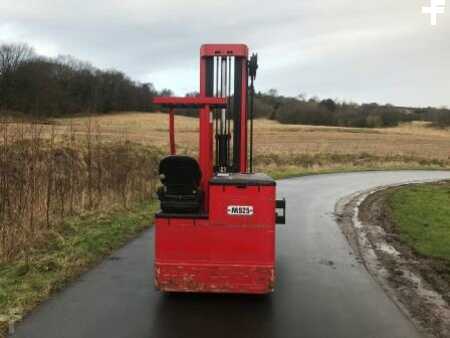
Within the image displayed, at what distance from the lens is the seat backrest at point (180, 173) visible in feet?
16.5

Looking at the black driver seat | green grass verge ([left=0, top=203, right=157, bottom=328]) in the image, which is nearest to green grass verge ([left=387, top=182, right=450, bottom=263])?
the black driver seat

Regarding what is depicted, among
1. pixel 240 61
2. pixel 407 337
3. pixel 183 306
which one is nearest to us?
pixel 407 337

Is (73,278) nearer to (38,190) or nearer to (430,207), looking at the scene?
(38,190)

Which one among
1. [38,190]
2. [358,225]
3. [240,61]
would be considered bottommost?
[358,225]

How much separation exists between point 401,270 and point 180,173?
364 cm

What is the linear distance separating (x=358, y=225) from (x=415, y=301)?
4958mm

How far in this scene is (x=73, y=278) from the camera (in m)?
6.01

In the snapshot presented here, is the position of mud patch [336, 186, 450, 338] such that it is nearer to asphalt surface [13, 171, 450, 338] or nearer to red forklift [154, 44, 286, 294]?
asphalt surface [13, 171, 450, 338]

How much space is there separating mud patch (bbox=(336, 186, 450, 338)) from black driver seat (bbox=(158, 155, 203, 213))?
259 cm

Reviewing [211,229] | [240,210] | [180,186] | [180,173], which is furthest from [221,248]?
[180,173]

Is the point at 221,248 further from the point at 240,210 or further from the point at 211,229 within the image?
the point at 240,210

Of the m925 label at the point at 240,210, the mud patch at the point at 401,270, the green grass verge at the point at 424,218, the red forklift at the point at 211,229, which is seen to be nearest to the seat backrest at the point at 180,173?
the red forklift at the point at 211,229

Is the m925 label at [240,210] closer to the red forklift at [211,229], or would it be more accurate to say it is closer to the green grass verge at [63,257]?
the red forklift at [211,229]

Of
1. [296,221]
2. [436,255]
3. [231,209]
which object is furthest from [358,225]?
[231,209]
